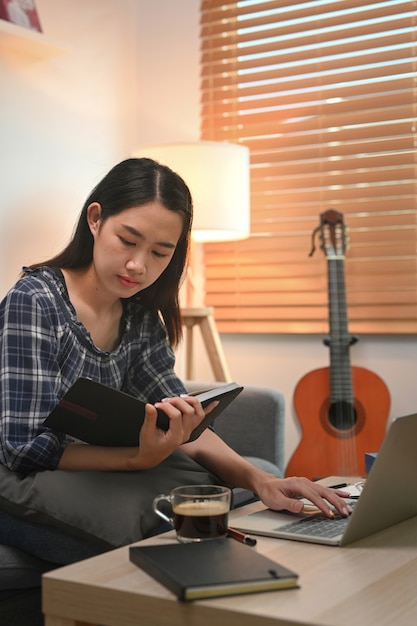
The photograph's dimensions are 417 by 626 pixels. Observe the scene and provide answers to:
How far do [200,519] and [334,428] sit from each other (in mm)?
1963

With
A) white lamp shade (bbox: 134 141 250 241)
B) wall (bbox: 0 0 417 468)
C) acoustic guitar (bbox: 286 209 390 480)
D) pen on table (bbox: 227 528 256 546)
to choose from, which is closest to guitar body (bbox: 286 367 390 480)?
acoustic guitar (bbox: 286 209 390 480)

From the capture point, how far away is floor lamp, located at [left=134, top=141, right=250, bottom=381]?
9.89 feet

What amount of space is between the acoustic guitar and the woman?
114 centimetres

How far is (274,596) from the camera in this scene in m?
0.88

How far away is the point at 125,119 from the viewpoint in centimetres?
357

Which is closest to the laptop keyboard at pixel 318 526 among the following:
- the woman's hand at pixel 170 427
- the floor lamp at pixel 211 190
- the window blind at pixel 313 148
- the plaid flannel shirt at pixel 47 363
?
the woman's hand at pixel 170 427

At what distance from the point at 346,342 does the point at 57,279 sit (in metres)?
1.48

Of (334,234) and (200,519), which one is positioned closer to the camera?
(200,519)

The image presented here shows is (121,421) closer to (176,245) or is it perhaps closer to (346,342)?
(176,245)

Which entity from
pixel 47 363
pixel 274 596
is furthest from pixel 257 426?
pixel 274 596

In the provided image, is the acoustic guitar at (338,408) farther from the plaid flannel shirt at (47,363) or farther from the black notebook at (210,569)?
the black notebook at (210,569)

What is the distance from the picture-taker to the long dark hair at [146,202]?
1744mm

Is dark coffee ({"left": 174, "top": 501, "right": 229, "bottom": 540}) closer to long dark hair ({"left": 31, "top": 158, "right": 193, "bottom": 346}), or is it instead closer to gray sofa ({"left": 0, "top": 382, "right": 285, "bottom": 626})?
long dark hair ({"left": 31, "top": 158, "right": 193, "bottom": 346})

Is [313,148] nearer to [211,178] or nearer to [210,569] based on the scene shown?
[211,178]
